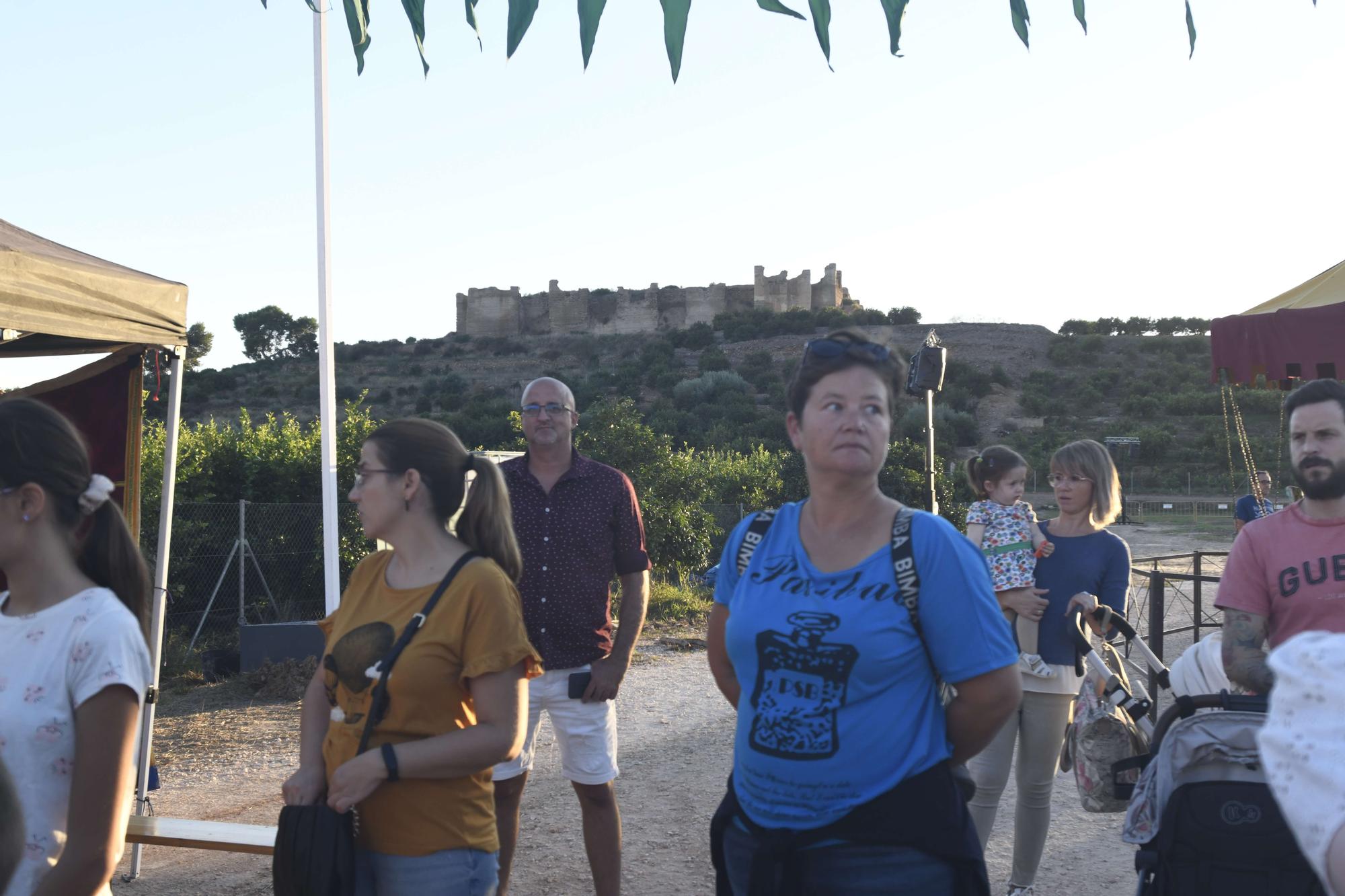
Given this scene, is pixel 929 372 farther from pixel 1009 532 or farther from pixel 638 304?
pixel 638 304

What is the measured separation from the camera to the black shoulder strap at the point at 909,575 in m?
2.05

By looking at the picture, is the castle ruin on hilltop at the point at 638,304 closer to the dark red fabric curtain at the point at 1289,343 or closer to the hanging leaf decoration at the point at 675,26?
the dark red fabric curtain at the point at 1289,343

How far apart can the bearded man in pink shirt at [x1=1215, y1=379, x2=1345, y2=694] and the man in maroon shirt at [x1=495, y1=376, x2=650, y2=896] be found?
1.90 meters

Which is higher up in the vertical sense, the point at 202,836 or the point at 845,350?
the point at 845,350

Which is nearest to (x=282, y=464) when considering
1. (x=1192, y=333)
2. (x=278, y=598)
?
(x=278, y=598)

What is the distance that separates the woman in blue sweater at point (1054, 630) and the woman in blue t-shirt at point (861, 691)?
1.97 m

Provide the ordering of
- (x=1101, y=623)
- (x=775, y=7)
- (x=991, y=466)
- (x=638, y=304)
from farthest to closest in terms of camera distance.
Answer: (x=638, y=304)
(x=991, y=466)
(x=1101, y=623)
(x=775, y=7)

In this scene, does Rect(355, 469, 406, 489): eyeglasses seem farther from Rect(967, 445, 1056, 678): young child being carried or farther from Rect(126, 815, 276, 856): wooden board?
Rect(967, 445, 1056, 678): young child being carried

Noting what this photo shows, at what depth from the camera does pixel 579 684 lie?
3.88 meters

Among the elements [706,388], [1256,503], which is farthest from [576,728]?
[706,388]

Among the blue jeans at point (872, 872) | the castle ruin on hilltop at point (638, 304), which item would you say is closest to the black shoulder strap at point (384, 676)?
the blue jeans at point (872, 872)

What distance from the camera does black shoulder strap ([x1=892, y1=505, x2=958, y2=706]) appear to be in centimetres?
205

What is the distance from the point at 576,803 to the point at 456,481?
357 cm

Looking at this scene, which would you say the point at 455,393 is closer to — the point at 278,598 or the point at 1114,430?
the point at 1114,430
